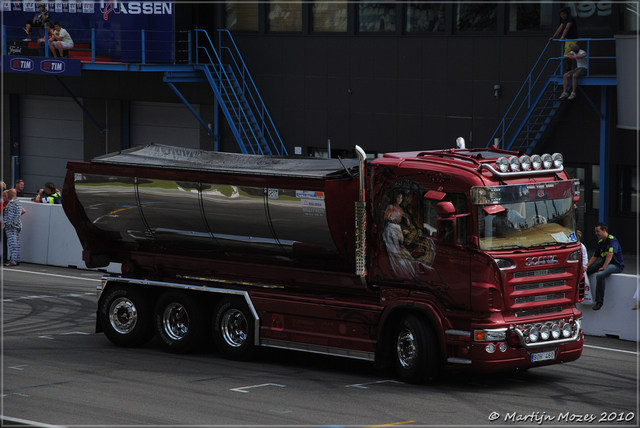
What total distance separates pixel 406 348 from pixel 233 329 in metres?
2.89

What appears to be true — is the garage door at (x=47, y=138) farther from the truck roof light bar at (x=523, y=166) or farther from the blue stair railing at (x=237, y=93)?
the truck roof light bar at (x=523, y=166)

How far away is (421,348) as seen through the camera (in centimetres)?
1153

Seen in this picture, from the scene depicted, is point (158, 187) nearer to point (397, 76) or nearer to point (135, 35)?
point (397, 76)

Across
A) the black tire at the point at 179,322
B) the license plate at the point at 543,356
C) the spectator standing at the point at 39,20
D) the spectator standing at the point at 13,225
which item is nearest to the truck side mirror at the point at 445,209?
the license plate at the point at 543,356

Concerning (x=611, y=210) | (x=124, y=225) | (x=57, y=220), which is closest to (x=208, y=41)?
(x=57, y=220)

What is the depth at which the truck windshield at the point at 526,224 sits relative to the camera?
11.3 metres

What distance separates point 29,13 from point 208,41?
583 centimetres

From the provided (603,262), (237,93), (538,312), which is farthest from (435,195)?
(237,93)

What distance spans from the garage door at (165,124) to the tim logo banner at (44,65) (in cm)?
368

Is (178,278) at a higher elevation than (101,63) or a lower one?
lower

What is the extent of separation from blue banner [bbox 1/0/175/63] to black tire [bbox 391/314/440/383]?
694 inches

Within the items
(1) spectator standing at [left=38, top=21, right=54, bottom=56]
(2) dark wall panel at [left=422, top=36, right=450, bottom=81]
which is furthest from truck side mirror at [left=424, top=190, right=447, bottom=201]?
(1) spectator standing at [left=38, top=21, right=54, bottom=56]

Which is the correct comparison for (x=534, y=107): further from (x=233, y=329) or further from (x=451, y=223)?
(x=451, y=223)

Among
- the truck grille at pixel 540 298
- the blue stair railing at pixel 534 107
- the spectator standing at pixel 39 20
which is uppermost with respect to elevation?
the spectator standing at pixel 39 20
